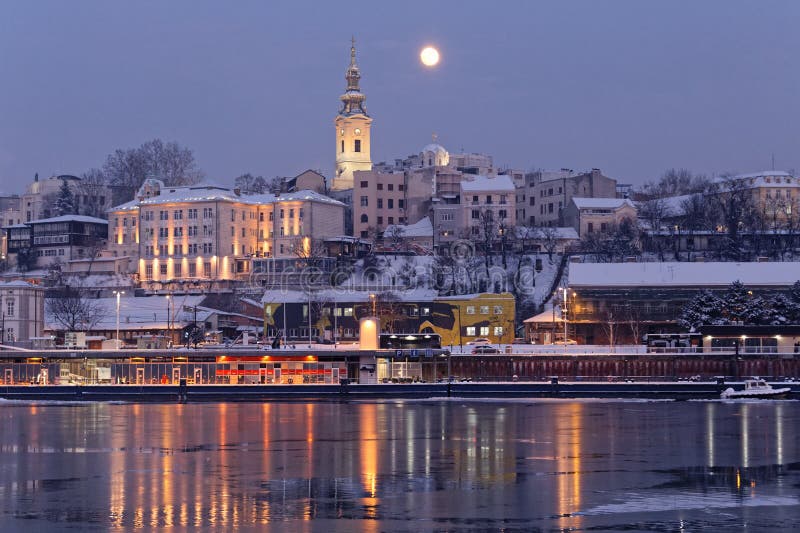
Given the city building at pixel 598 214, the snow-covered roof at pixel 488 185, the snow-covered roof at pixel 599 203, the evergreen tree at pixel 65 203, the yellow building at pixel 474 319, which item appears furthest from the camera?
the evergreen tree at pixel 65 203

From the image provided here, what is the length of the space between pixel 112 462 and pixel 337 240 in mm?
91446

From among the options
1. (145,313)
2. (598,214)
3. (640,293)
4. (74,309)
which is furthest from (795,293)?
(74,309)

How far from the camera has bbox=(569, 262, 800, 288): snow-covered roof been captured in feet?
288

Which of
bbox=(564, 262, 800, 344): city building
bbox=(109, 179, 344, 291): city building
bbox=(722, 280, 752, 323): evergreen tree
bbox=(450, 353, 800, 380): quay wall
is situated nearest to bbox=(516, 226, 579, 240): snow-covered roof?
bbox=(109, 179, 344, 291): city building

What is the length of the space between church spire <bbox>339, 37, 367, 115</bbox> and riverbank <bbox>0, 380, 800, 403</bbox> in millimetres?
106987

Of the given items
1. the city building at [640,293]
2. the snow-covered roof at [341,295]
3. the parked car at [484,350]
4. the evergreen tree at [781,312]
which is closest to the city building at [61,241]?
the snow-covered roof at [341,295]

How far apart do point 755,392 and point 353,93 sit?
117723mm

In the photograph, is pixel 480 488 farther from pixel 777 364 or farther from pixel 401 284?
pixel 401 284

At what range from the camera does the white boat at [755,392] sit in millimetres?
60219

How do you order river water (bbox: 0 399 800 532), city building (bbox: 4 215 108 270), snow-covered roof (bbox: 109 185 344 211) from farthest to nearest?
1. city building (bbox: 4 215 108 270)
2. snow-covered roof (bbox: 109 185 344 211)
3. river water (bbox: 0 399 800 532)

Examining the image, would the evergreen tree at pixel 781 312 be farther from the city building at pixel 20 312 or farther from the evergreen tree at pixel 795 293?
the city building at pixel 20 312

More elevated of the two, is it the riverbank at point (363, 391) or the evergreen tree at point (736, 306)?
the evergreen tree at point (736, 306)

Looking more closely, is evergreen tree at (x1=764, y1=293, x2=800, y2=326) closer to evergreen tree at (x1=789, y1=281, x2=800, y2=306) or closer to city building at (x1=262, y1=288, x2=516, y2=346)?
evergreen tree at (x1=789, y1=281, x2=800, y2=306)

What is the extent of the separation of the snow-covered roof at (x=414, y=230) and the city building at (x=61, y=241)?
33.5 meters
